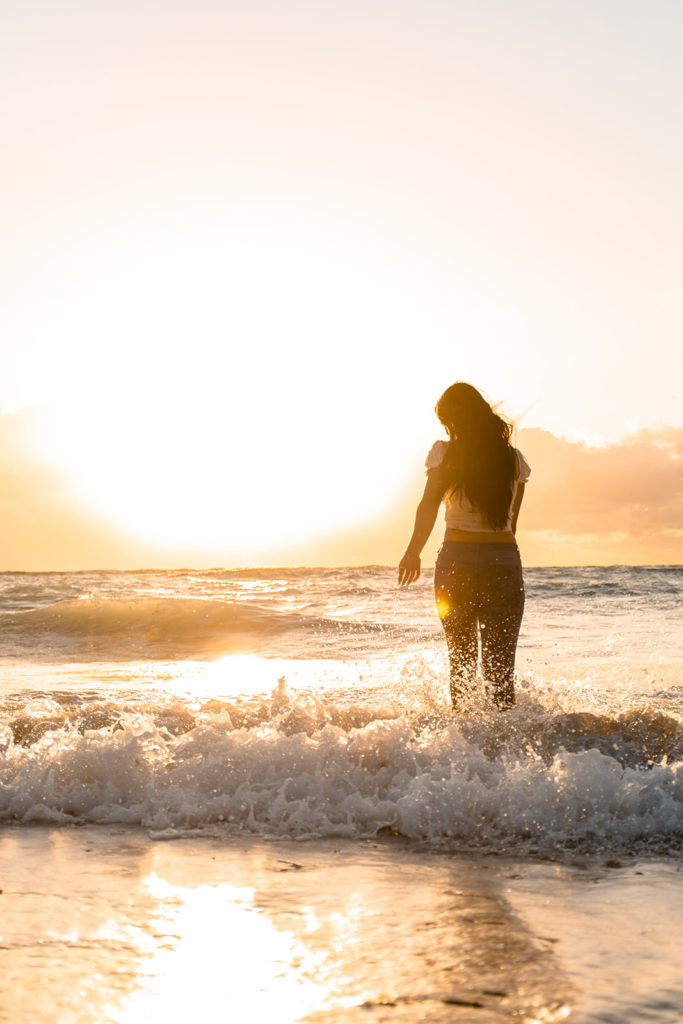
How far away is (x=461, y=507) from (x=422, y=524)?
0.31m

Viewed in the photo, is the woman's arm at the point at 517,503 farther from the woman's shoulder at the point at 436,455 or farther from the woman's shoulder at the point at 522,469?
the woman's shoulder at the point at 436,455

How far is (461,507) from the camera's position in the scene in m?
5.20

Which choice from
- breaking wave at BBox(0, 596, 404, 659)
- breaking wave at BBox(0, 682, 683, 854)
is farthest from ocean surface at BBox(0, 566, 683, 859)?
breaking wave at BBox(0, 596, 404, 659)

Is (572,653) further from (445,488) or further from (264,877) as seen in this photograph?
(264,877)

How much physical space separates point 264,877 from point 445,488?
2.63 meters

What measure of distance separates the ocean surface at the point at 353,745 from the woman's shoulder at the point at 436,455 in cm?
152

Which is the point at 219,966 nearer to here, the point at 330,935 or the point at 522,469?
the point at 330,935

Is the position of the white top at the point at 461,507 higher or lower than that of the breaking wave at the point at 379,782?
higher

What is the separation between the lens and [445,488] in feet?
17.1

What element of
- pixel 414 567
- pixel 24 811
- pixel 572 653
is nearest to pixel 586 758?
pixel 414 567

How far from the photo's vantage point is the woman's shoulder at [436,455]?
5.24m

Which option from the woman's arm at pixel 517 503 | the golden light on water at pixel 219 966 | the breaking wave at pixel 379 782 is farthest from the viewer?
the woman's arm at pixel 517 503

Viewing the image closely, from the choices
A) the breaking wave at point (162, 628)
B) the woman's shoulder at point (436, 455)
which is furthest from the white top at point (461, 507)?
the breaking wave at point (162, 628)

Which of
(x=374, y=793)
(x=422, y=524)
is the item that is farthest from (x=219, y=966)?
(x=422, y=524)
